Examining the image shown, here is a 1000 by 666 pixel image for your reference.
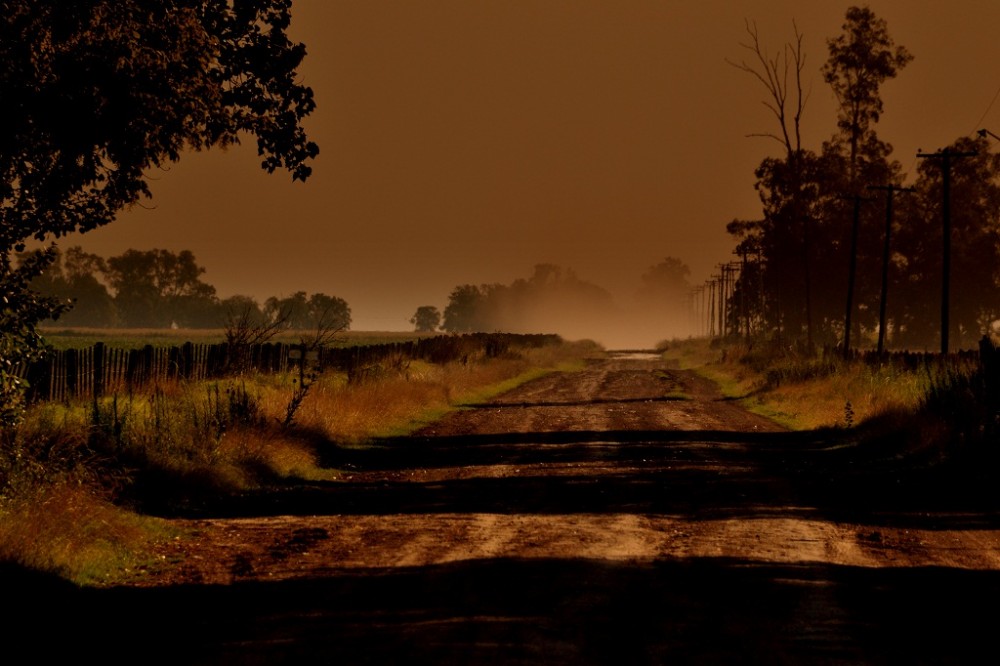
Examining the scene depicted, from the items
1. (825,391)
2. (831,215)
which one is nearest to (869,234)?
(831,215)

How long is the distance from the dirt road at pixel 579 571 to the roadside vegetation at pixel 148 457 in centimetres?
60

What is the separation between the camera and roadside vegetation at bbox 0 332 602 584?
10.1m

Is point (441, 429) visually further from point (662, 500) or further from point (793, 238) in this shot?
point (793, 238)

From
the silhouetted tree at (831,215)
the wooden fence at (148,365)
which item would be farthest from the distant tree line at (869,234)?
the wooden fence at (148,365)

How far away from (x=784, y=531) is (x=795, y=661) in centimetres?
505

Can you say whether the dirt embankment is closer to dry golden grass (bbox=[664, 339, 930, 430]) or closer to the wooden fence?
dry golden grass (bbox=[664, 339, 930, 430])

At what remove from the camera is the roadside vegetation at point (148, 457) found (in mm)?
10117

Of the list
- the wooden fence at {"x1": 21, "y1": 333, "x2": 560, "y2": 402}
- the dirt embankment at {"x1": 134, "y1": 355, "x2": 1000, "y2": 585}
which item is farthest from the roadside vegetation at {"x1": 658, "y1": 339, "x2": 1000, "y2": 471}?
the wooden fence at {"x1": 21, "y1": 333, "x2": 560, "y2": 402}

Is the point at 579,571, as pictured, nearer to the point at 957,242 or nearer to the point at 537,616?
the point at 537,616

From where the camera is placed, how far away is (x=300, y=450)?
58.5 feet

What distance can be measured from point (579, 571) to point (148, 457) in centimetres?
662

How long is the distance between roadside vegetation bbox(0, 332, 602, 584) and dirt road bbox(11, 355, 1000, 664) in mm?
598

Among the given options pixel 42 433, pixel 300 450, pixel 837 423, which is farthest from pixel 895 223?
pixel 42 433

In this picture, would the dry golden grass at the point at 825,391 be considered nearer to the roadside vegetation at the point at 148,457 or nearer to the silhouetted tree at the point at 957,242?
the roadside vegetation at the point at 148,457
